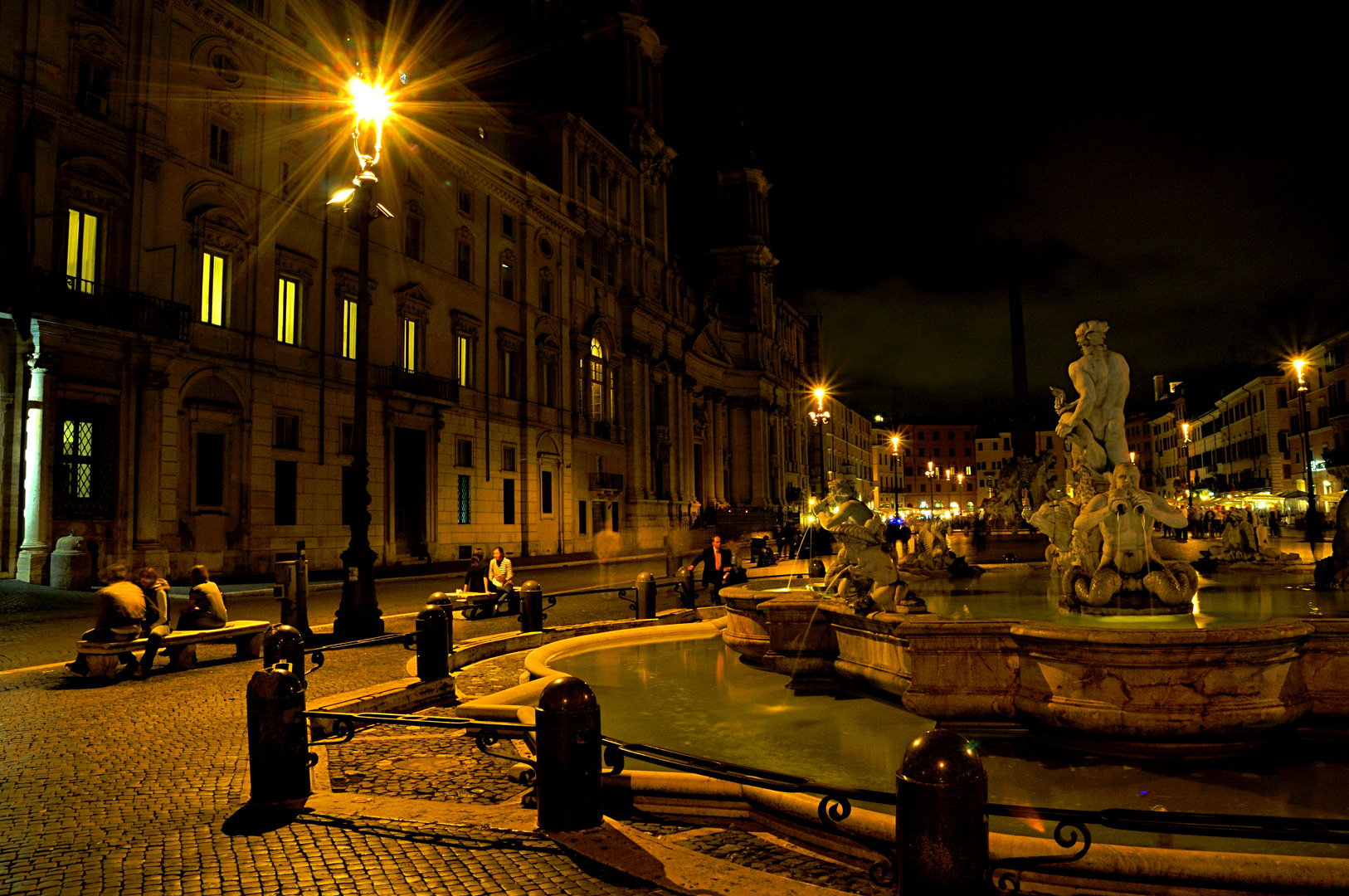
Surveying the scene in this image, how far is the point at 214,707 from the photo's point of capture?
852 cm

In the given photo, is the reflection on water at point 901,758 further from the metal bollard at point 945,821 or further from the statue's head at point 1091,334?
the statue's head at point 1091,334

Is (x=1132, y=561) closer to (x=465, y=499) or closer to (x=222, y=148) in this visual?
(x=222, y=148)

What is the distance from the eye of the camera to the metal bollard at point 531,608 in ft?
43.7

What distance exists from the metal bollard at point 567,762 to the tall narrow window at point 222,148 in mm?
25673

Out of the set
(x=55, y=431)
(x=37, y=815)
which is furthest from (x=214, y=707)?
(x=55, y=431)

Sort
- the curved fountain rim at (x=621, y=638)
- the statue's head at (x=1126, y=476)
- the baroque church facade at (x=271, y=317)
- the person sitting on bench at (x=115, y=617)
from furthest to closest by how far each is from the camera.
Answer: the baroque church facade at (x=271, y=317), the curved fountain rim at (x=621, y=638), the person sitting on bench at (x=115, y=617), the statue's head at (x=1126, y=476)

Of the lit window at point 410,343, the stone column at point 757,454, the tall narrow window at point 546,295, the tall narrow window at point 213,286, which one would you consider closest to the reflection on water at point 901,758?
the tall narrow window at point 213,286

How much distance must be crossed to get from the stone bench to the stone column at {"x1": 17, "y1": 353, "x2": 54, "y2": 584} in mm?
11654

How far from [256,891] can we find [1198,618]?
755 centimetres

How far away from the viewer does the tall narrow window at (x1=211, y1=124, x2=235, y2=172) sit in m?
25.7

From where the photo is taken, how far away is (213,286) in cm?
2559

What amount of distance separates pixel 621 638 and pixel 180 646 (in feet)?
18.0

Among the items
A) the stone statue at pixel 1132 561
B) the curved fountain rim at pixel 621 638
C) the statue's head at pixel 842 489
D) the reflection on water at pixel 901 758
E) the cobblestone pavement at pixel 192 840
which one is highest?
the statue's head at pixel 842 489

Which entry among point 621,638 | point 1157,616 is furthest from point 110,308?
point 1157,616
